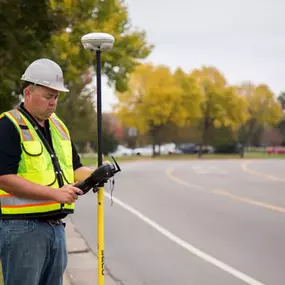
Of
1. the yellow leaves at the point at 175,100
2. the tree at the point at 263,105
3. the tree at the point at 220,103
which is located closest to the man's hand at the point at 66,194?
the yellow leaves at the point at 175,100

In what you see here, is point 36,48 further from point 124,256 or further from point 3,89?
point 124,256

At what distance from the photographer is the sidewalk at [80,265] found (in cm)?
624

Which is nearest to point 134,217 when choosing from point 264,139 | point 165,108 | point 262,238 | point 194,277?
point 262,238

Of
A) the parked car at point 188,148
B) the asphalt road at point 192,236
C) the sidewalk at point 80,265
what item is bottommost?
the parked car at point 188,148

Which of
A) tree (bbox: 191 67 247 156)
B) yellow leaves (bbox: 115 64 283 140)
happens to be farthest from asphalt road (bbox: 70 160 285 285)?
tree (bbox: 191 67 247 156)

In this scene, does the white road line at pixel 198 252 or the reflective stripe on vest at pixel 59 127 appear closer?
the reflective stripe on vest at pixel 59 127

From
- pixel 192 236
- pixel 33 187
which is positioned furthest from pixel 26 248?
pixel 192 236

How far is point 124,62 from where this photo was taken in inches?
832

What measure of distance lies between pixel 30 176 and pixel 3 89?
7045 millimetres

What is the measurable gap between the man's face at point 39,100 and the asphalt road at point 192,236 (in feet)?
12.0

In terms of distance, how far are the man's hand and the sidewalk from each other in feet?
10.2

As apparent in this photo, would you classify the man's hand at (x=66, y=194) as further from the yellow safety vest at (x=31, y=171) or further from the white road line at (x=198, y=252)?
the white road line at (x=198, y=252)

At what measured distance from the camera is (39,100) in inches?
124

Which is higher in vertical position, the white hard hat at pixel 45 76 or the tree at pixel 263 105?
the tree at pixel 263 105
